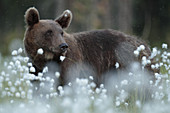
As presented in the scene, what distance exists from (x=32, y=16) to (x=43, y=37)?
48cm

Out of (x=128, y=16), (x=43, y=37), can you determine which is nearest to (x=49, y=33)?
(x=43, y=37)

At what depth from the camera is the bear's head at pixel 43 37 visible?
6.35 metres

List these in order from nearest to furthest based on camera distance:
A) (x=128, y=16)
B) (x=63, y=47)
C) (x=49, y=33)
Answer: (x=63, y=47) → (x=49, y=33) → (x=128, y=16)

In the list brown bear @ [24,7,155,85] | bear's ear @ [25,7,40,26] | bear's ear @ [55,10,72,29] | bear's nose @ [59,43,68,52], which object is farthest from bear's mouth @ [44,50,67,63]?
bear's ear @ [55,10,72,29]

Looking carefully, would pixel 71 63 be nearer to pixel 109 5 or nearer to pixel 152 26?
pixel 109 5

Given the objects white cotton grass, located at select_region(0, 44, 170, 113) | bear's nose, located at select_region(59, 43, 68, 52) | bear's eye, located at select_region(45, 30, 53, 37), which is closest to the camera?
white cotton grass, located at select_region(0, 44, 170, 113)

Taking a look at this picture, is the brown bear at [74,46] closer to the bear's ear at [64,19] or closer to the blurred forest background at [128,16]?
the bear's ear at [64,19]

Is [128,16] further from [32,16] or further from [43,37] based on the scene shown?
[43,37]

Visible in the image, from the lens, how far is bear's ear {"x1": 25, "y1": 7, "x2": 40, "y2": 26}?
660 cm

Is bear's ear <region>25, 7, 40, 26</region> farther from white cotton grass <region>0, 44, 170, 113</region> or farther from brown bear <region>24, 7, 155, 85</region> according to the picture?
white cotton grass <region>0, 44, 170, 113</region>

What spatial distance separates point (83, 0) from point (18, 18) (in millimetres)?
8368

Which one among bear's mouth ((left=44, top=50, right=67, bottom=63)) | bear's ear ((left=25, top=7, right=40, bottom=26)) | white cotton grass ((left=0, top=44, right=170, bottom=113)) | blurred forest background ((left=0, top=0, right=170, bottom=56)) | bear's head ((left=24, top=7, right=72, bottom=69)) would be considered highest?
blurred forest background ((left=0, top=0, right=170, bottom=56))

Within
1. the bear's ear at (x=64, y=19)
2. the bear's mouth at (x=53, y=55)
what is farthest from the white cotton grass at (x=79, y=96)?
the bear's ear at (x=64, y=19)

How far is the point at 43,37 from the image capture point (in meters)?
6.50
